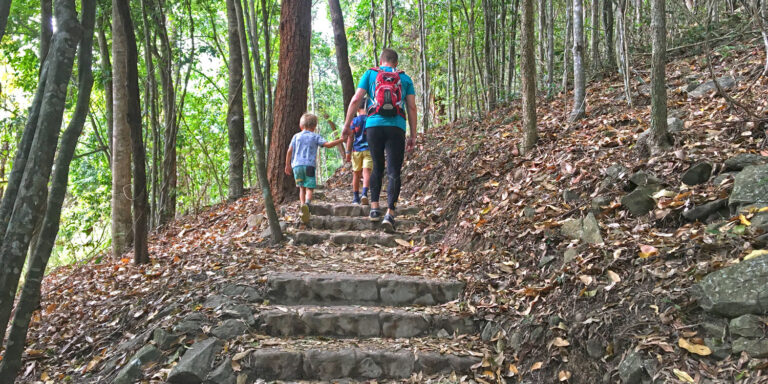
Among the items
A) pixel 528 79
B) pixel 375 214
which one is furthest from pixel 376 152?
pixel 528 79

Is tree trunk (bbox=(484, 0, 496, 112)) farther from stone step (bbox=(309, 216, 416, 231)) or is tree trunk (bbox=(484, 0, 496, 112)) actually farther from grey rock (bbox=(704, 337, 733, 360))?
grey rock (bbox=(704, 337, 733, 360))

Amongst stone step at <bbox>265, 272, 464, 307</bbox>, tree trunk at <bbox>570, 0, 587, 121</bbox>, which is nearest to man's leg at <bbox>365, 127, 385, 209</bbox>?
stone step at <bbox>265, 272, 464, 307</bbox>

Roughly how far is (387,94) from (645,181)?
260 centimetres

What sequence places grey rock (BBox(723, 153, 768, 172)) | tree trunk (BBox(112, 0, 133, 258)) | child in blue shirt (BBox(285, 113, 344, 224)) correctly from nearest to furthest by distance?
grey rock (BBox(723, 153, 768, 172))
child in blue shirt (BBox(285, 113, 344, 224))
tree trunk (BBox(112, 0, 133, 258))

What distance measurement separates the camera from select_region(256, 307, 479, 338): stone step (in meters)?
3.60

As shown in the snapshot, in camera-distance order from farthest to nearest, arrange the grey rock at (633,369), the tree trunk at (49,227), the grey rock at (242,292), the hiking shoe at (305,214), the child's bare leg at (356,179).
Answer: the child's bare leg at (356,179)
the hiking shoe at (305,214)
the grey rock at (242,292)
the tree trunk at (49,227)
the grey rock at (633,369)

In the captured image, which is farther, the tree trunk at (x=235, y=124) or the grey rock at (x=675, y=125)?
the tree trunk at (x=235, y=124)

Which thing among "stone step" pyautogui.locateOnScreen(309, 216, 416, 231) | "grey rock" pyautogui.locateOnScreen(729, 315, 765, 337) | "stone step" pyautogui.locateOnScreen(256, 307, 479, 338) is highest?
"stone step" pyautogui.locateOnScreen(309, 216, 416, 231)

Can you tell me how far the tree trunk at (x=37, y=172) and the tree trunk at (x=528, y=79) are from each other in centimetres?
447

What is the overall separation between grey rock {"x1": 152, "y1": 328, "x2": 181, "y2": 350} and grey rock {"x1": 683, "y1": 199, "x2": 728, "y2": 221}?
3.67 m

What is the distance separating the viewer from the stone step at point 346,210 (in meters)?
6.23

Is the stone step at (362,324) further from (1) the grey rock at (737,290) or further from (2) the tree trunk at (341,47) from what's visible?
(2) the tree trunk at (341,47)

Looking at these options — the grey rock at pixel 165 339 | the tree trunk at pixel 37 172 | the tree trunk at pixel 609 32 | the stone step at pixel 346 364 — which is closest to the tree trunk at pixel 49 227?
the tree trunk at pixel 37 172

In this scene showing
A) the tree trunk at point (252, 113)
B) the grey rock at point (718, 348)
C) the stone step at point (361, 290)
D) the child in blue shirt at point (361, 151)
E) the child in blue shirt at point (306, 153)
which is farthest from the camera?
the child in blue shirt at point (361, 151)
